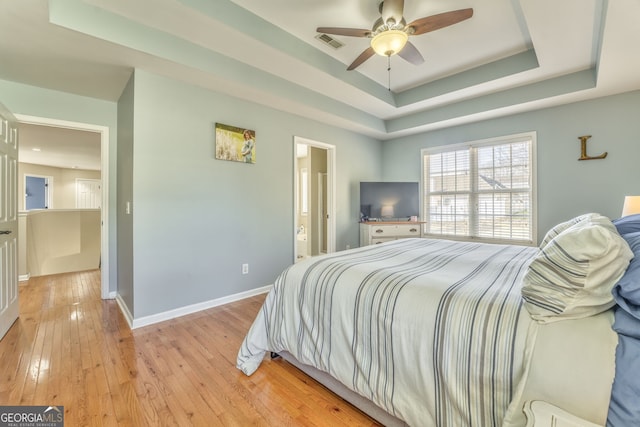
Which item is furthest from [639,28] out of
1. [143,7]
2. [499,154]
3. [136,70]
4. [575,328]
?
[136,70]

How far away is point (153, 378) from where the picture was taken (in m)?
1.78

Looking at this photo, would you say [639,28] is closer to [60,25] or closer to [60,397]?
[60,25]

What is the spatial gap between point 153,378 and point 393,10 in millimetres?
3067

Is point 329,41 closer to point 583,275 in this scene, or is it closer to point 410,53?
point 410,53

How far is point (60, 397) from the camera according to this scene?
1596 millimetres

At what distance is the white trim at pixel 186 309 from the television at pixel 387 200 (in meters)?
2.21

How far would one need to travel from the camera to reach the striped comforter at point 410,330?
1.02 metres

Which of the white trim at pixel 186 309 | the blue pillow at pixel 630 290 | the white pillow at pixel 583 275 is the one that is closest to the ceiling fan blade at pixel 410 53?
the white pillow at pixel 583 275

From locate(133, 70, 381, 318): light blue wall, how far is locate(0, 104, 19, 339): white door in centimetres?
101

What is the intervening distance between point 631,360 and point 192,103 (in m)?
3.41

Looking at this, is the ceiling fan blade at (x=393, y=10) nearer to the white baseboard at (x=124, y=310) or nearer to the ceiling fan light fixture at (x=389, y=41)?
the ceiling fan light fixture at (x=389, y=41)

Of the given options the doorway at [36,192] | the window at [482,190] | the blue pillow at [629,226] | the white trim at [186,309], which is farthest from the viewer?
the doorway at [36,192]

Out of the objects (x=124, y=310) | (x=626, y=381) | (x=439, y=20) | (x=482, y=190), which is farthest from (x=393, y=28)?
(x=124, y=310)

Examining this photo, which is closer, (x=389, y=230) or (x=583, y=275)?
(x=583, y=275)
